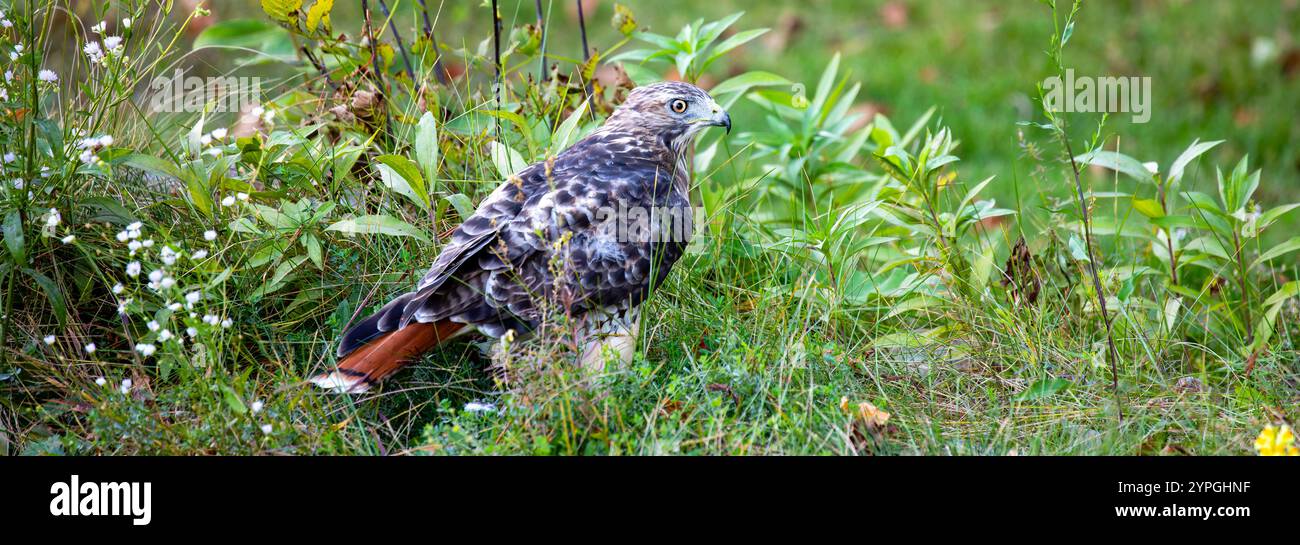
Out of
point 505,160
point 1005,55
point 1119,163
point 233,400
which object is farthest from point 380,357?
point 1005,55

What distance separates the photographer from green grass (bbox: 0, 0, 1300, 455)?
2.78m

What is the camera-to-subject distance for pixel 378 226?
3193 mm

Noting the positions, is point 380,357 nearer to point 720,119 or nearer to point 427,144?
point 427,144

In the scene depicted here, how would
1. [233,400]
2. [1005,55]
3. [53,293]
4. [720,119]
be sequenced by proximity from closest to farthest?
[233,400]
[53,293]
[720,119]
[1005,55]

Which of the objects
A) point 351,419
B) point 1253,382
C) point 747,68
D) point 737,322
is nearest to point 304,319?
point 351,419

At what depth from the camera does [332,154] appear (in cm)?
336

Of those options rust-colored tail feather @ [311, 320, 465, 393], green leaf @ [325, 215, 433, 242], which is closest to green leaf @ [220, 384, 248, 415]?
rust-colored tail feather @ [311, 320, 465, 393]

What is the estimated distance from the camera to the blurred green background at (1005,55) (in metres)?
6.11

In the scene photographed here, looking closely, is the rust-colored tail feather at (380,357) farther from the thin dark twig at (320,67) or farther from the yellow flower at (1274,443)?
the yellow flower at (1274,443)

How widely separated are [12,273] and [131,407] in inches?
22.0

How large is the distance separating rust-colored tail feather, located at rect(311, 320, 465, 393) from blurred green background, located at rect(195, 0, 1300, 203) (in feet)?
11.8

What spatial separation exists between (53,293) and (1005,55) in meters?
5.58
